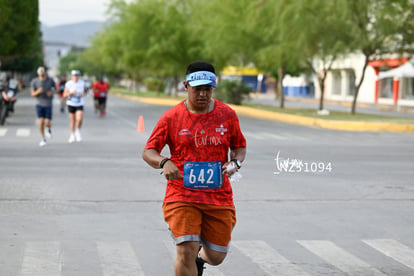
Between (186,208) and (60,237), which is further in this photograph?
(60,237)

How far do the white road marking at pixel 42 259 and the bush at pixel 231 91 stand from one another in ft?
124

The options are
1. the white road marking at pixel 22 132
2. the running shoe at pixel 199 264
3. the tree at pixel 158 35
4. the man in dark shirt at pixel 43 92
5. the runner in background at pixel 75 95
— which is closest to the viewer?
the running shoe at pixel 199 264

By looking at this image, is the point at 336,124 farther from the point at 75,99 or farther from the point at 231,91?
the point at 231,91

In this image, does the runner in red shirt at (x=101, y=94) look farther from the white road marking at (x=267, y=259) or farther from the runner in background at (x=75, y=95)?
the white road marking at (x=267, y=259)

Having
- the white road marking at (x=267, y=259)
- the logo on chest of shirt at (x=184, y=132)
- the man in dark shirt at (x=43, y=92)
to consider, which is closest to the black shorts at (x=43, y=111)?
the man in dark shirt at (x=43, y=92)

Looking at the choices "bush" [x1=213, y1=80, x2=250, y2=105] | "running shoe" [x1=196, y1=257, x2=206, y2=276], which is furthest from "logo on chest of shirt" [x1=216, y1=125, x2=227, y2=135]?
"bush" [x1=213, y1=80, x2=250, y2=105]

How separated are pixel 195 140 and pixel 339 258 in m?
2.65

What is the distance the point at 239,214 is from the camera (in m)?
9.50

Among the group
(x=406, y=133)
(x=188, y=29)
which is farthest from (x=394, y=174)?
(x=188, y=29)

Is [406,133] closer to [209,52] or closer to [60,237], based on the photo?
[60,237]

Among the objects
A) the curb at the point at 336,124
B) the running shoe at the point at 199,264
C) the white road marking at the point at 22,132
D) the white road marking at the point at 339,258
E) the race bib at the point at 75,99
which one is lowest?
→ the white road marking at the point at 22,132

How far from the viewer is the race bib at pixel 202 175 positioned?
Answer: 5.04m

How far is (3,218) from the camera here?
9016mm

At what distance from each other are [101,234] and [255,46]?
34838 mm
